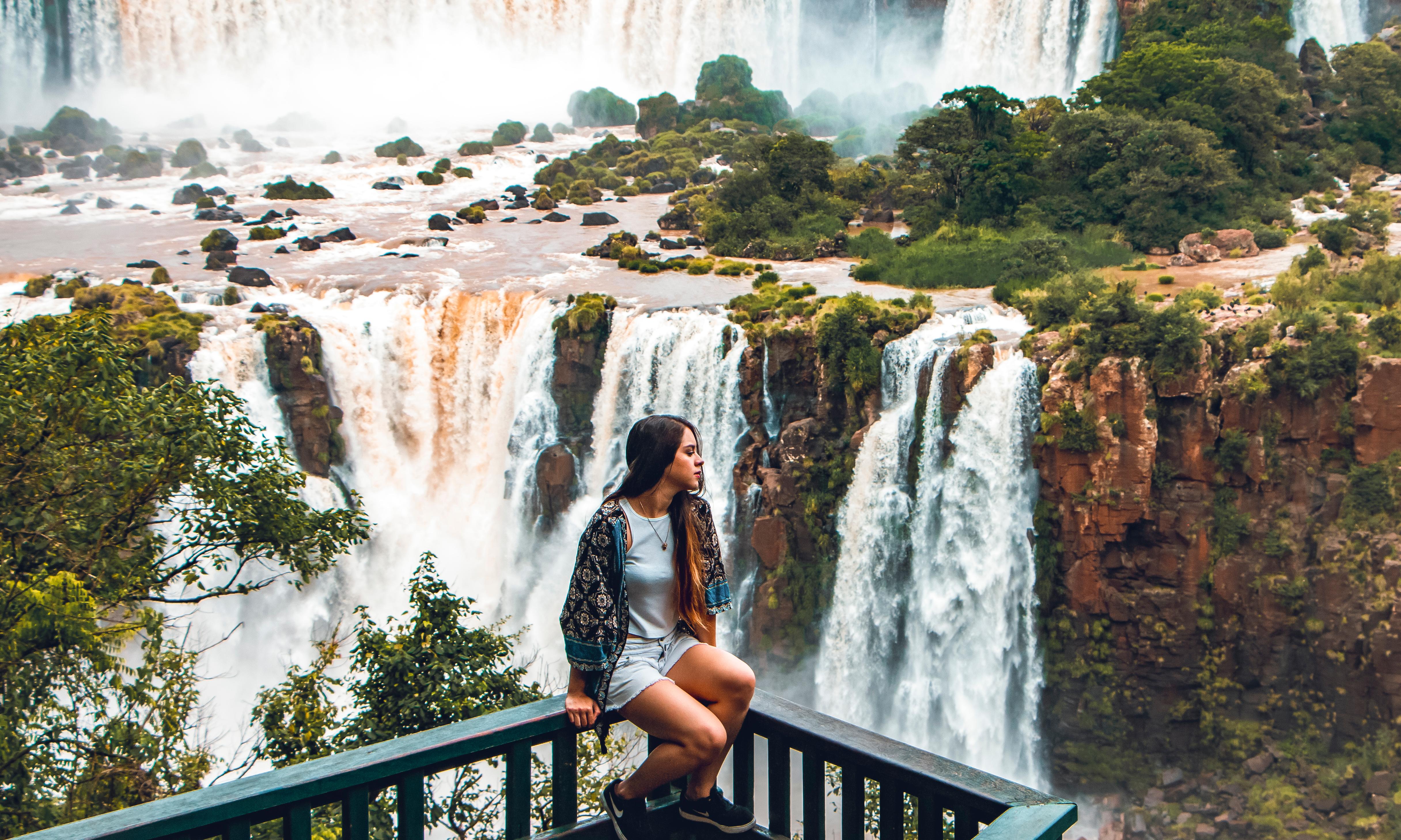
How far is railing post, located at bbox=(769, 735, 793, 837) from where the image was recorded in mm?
3979

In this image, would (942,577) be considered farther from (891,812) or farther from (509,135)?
(509,135)

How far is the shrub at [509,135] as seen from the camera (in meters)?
61.7

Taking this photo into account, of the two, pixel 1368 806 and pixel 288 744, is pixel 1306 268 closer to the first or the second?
pixel 1368 806

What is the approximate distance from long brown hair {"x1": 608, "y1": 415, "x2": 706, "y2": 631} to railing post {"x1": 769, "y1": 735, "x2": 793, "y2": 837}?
50cm

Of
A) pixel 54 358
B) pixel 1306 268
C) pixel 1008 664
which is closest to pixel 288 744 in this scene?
pixel 54 358

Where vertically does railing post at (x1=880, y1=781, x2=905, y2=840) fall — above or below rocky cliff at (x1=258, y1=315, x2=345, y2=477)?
above

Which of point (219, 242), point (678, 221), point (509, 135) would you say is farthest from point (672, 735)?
point (509, 135)

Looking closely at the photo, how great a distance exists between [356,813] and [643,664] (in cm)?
104

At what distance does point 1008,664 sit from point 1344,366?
24.9 ft

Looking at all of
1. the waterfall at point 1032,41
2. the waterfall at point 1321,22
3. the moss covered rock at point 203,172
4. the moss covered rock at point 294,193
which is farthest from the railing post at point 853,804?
the moss covered rock at point 203,172

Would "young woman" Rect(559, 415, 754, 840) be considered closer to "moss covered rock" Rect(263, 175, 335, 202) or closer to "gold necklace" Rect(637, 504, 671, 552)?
"gold necklace" Rect(637, 504, 671, 552)

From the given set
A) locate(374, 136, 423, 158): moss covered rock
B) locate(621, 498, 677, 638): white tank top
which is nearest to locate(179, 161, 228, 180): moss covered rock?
locate(374, 136, 423, 158): moss covered rock

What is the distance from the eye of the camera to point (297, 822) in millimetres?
3459

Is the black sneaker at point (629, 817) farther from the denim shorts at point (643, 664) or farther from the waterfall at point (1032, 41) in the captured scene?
the waterfall at point (1032, 41)
